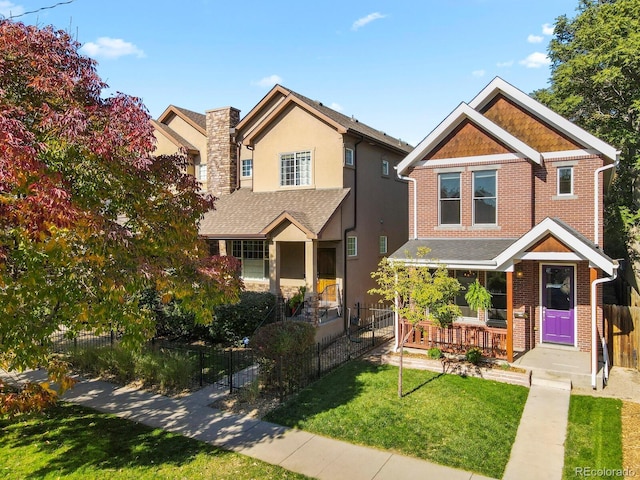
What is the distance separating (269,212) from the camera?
19.2 m

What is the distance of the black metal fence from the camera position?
12.0 metres

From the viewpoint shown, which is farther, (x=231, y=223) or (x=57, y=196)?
(x=231, y=223)

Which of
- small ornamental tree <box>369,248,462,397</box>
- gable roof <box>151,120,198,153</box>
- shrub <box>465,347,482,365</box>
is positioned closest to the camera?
small ornamental tree <box>369,248,462,397</box>

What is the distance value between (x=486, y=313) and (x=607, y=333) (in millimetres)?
3755

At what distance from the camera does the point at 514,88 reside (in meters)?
15.6

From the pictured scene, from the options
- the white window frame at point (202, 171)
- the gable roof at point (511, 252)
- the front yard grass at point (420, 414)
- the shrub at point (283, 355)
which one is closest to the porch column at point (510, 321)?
the gable roof at point (511, 252)

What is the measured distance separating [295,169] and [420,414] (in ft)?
42.1

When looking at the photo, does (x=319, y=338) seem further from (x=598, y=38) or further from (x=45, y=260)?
(x=598, y=38)

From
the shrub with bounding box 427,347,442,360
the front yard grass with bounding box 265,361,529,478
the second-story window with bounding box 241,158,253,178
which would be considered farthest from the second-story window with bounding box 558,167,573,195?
the second-story window with bounding box 241,158,253,178

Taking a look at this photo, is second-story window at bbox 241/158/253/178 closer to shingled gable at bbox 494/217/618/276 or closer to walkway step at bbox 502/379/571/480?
shingled gable at bbox 494/217/618/276

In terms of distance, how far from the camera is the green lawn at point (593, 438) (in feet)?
26.7

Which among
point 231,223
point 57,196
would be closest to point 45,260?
point 57,196

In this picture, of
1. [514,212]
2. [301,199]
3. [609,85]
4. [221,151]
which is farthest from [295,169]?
[609,85]

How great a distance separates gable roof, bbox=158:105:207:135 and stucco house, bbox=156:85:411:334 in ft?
3.60
